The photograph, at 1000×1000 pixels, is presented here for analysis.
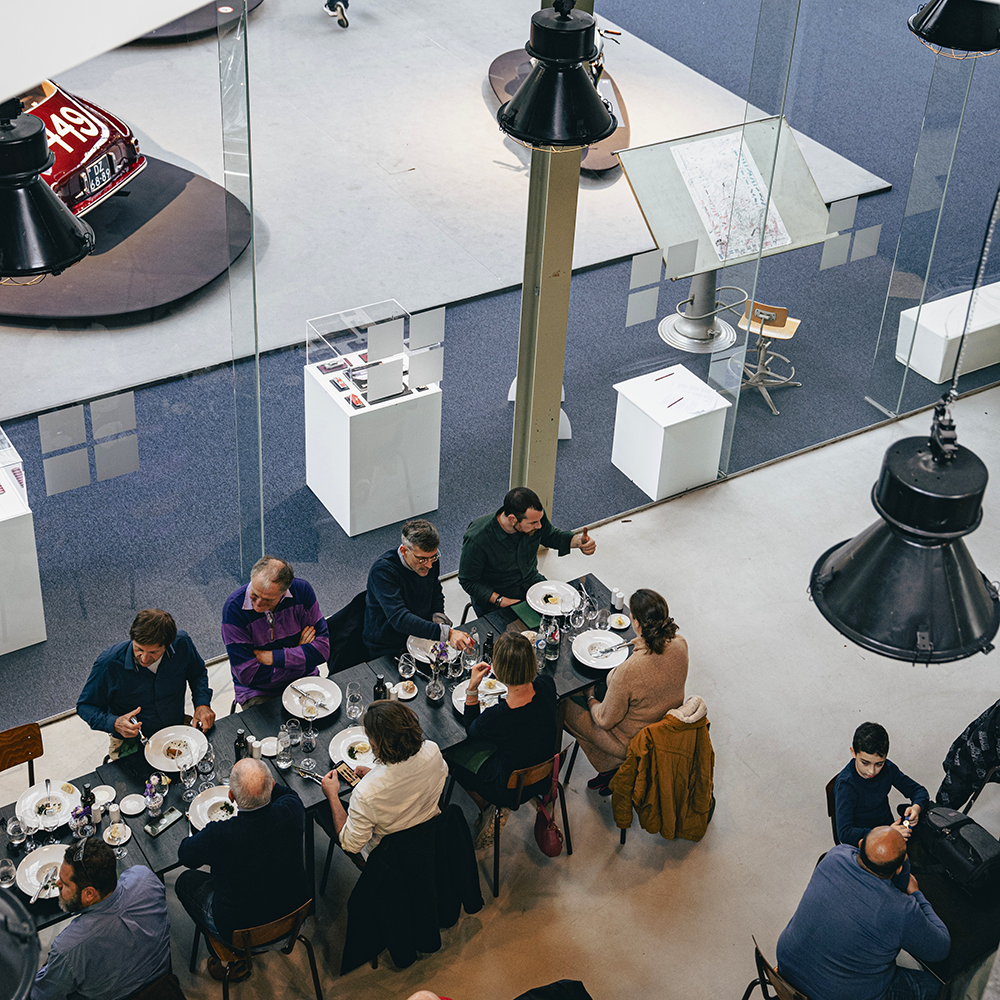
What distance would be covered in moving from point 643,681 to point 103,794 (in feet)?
7.57

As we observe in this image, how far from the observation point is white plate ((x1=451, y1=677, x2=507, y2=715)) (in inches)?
200

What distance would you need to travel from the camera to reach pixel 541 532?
600 centimetres

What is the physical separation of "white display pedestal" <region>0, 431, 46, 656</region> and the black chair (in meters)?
1.46

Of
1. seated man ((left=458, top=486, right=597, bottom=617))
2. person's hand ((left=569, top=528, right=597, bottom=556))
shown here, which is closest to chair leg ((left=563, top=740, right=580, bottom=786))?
seated man ((left=458, top=486, right=597, bottom=617))

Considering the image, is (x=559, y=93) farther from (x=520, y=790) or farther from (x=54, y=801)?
(x=54, y=801)

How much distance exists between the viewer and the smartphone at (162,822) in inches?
174

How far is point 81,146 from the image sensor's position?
4.66 meters

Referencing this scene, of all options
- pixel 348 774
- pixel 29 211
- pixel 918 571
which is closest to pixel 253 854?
pixel 348 774

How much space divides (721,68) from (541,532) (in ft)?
9.27

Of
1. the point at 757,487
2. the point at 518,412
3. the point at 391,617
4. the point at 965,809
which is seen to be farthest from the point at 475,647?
the point at 757,487

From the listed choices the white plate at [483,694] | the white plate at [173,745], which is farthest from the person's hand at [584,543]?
the white plate at [173,745]

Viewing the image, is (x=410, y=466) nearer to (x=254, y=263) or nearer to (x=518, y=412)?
(x=518, y=412)

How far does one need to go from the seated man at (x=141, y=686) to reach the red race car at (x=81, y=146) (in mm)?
1791

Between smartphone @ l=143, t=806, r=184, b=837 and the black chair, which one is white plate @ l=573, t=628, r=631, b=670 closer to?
the black chair
